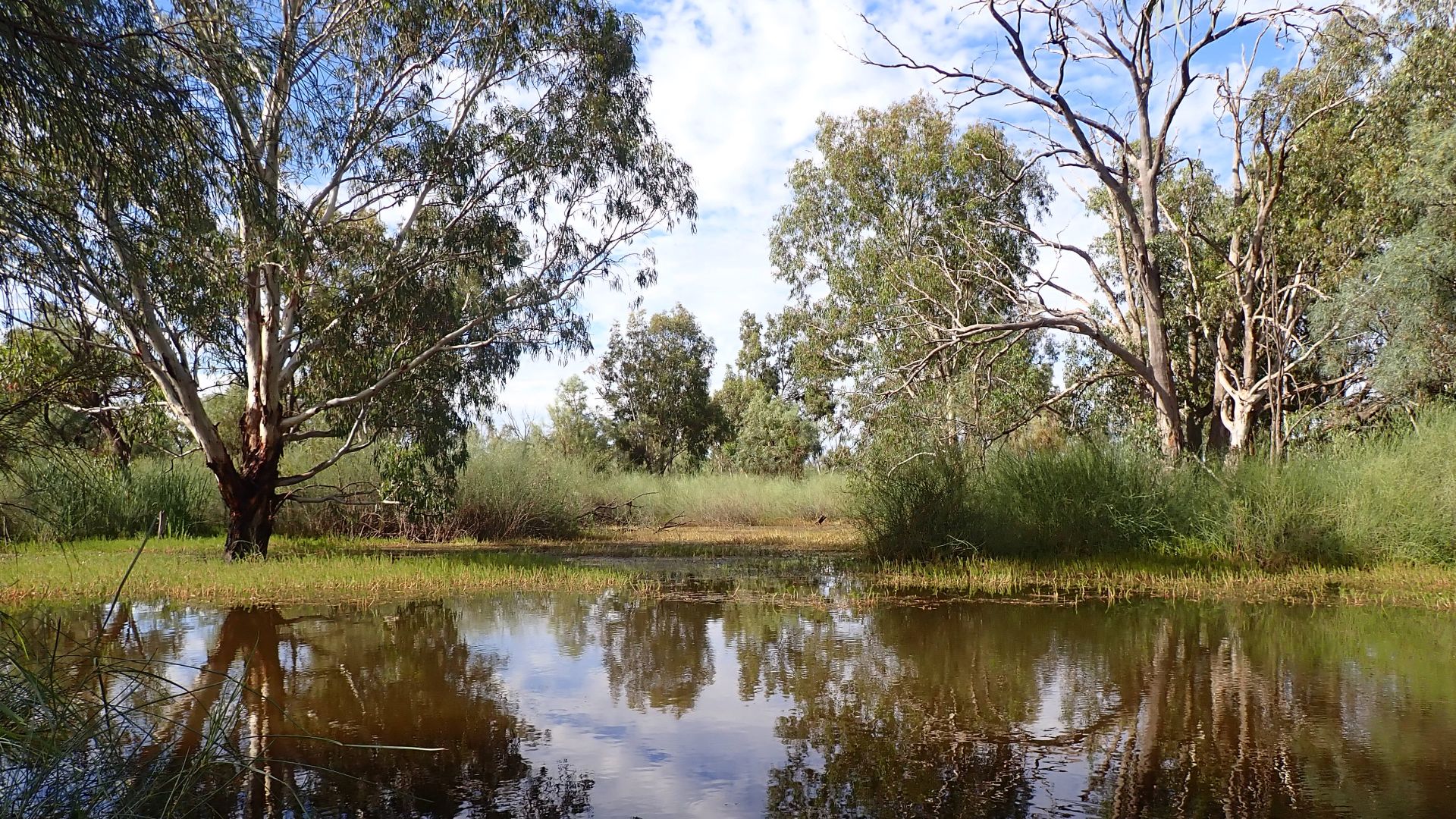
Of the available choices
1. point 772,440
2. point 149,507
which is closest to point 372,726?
point 149,507

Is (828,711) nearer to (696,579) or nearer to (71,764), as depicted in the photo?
(71,764)

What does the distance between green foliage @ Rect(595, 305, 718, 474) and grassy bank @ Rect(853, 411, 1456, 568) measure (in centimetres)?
2878

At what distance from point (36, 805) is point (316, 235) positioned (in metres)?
12.1

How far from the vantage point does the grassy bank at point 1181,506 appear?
12.9 metres

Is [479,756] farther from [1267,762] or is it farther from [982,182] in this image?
A: [982,182]

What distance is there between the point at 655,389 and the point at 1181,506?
101 feet

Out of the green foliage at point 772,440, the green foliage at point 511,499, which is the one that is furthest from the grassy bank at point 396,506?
the green foliage at point 772,440

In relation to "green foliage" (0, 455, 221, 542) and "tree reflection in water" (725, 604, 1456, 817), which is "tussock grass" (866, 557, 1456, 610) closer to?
"tree reflection in water" (725, 604, 1456, 817)

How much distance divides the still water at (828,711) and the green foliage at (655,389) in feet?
110

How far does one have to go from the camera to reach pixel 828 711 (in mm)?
6035

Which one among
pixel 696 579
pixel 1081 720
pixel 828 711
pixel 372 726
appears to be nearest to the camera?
pixel 372 726

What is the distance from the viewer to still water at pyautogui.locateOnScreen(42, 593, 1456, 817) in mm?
4488

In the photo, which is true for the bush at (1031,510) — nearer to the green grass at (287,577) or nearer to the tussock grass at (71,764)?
the green grass at (287,577)

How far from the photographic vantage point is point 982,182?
3020cm
